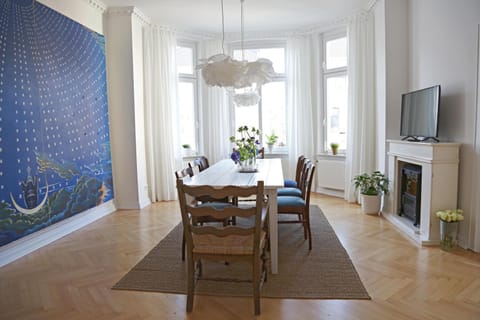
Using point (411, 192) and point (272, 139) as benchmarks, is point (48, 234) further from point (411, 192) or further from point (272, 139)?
point (411, 192)

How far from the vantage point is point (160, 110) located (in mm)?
5734

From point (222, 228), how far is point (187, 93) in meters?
4.65

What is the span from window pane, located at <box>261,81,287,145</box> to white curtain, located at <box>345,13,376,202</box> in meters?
1.44

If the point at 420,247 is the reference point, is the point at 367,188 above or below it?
above

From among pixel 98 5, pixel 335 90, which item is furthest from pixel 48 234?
pixel 335 90

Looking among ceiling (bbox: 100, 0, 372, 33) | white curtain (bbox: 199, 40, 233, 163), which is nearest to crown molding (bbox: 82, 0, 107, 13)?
ceiling (bbox: 100, 0, 372, 33)

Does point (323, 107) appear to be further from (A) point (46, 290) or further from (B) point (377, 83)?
(A) point (46, 290)

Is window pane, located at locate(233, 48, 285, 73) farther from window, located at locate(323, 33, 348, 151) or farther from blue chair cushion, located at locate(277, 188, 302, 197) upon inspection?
blue chair cushion, located at locate(277, 188, 302, 197)

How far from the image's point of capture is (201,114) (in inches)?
257

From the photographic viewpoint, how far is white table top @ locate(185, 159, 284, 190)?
293 cm

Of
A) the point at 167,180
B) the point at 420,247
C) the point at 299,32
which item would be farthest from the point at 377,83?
the point at 167,180

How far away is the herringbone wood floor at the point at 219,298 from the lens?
2.21 m

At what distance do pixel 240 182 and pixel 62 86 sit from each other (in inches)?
99.2

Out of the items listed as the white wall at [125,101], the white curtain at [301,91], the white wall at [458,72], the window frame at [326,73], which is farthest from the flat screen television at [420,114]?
the white wall at [125,101]
